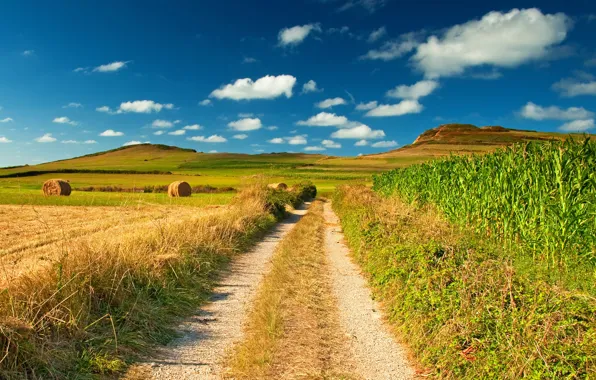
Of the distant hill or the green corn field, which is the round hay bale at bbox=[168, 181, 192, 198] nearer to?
the green corn field

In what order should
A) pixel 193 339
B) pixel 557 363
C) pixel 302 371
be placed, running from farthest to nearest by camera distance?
1. pixel 193 339
2. pixel 302 371
3. pixel 557 363

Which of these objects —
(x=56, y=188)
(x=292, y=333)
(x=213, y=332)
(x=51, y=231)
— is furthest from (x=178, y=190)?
(x=292, y=333)

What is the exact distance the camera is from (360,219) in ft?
48.4

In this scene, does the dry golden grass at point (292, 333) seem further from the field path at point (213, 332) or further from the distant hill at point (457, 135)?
the distant hill at point (457, 135)

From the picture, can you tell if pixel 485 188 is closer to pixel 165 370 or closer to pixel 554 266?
pixel 554 266

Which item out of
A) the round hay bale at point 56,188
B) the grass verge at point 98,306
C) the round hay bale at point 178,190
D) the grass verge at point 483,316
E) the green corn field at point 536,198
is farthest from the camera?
the round hay bale at point 178,190

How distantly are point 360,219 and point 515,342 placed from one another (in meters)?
10.3

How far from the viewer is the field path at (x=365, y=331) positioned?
526 cm

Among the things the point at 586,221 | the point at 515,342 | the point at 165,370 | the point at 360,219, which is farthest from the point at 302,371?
the point at 360,219

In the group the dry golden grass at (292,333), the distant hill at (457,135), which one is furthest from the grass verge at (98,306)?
the distant hill at (457,135)

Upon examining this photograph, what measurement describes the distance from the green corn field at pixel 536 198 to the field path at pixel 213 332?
5.81 m

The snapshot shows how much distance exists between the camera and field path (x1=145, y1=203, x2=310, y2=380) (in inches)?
201

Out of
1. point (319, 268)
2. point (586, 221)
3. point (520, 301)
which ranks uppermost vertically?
point (586, 221)

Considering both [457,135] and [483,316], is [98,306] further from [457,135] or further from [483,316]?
[457,135]
